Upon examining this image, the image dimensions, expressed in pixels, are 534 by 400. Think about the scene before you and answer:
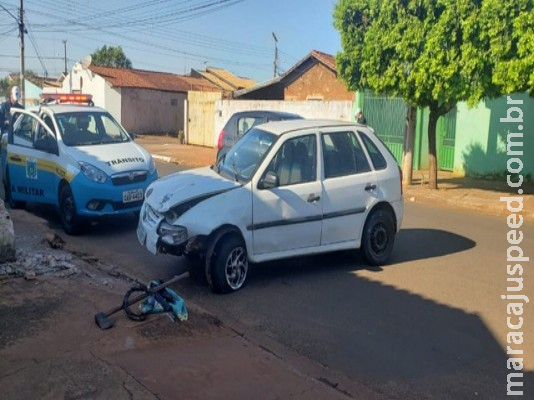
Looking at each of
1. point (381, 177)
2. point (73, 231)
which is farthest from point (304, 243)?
point (73, 231)

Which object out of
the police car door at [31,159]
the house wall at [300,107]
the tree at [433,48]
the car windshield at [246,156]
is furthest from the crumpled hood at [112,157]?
the house wall at [300,107]

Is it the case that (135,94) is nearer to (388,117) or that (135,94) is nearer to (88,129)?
(388,117)

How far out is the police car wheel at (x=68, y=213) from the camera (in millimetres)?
8398

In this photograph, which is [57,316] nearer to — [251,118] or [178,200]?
[178,200]

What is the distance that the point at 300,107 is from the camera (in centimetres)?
2144

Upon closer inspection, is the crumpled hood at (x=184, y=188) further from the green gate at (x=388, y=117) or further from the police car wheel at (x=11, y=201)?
the green gate at (x=388, y=117)

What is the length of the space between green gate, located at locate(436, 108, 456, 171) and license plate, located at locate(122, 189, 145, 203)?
471 inches

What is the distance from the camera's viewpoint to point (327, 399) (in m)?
3.89

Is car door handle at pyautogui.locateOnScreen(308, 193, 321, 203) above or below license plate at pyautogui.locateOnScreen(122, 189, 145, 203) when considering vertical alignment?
above

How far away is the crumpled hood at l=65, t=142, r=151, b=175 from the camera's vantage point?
8492mm

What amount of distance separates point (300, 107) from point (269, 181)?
15620 mm

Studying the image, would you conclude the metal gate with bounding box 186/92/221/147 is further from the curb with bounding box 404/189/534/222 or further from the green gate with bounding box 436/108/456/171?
the curb with bounding box 404/189/534/222

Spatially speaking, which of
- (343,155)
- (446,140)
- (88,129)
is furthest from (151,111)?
(343,155)

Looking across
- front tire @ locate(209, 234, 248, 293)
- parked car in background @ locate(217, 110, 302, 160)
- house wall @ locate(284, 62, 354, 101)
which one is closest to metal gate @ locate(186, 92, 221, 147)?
house wall @ locate(284, 62, 354, 101)
